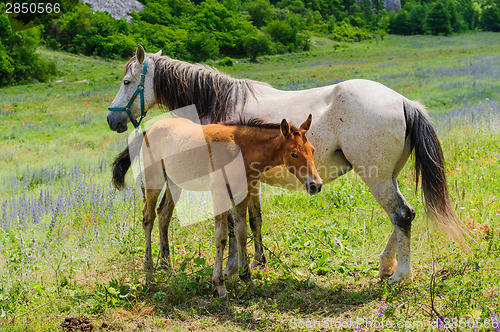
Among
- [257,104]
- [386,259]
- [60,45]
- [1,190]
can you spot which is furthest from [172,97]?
[60,45]

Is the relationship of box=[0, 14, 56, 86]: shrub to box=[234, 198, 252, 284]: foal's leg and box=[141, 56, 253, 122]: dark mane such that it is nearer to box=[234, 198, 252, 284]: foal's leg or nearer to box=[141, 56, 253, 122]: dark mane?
box=[141, 56, 253, 122]: dark mane

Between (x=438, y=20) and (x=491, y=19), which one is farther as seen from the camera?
(x=491, y=19)

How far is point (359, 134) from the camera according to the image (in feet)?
14.1

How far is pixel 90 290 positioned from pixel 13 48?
1603 inches

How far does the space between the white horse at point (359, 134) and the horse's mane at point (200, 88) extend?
1cm

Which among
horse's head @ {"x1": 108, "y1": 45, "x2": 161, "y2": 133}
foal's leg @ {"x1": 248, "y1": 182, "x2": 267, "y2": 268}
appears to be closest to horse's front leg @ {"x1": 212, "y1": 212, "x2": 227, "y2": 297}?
foal's leg @ {"x1": 248, "y1": 182, "x2": 267, "y2": 268}

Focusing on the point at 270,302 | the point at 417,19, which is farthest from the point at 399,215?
the point at 417,19

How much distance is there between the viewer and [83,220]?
597 cm

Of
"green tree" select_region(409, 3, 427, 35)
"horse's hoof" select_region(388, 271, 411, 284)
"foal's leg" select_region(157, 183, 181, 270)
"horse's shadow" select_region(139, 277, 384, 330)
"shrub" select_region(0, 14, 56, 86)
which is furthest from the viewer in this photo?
"green tree" select_region(409, 3, 427, 35)

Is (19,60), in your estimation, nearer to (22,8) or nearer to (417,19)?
(22,8)

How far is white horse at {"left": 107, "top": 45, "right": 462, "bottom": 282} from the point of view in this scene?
4.27 m

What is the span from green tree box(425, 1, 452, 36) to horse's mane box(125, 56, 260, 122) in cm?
8751

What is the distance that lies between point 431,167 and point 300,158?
5.93 ft

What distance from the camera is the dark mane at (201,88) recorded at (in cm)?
493
